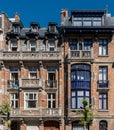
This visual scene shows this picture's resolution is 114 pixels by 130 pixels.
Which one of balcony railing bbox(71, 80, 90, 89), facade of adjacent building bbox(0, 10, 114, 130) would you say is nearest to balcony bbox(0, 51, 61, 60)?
facade of adjacent building bbox(0, 10, 114, 130)

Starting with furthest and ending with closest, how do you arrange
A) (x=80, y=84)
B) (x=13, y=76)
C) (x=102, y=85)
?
(x=13, y=76) < (x=102, y=85) < (x=80, y=84)

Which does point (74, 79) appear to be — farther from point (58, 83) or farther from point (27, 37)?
point (27, 37)

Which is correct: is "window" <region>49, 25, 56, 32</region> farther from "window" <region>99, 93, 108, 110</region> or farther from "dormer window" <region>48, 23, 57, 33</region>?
"window" <region>99, 93, 108, 110</region>

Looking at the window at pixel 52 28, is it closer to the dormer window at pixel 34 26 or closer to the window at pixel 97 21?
the dormer window at pixel 34 26

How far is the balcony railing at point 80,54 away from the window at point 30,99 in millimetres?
6385

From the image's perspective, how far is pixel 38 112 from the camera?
197ft

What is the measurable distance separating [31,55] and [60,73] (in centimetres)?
420

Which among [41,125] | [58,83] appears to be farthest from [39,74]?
[41,125]

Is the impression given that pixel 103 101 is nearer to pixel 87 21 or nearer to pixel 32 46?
pixel 87 21

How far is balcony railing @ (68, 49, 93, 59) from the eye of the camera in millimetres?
60625

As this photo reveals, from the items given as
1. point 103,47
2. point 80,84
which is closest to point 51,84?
point 80,84

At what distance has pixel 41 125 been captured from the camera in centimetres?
6006

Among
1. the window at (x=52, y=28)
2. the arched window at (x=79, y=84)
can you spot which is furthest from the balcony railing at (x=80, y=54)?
the window at (x=52, y=28)

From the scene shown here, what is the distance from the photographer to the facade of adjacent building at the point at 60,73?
2367 inches
